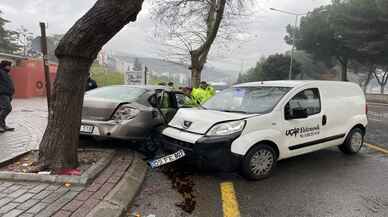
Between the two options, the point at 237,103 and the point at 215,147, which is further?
the point at 237,103

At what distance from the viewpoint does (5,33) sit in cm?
3809

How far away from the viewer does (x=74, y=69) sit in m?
4.00

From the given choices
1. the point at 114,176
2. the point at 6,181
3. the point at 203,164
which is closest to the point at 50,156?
the point at 6,181

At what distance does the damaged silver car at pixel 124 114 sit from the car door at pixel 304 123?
2365 millimetres

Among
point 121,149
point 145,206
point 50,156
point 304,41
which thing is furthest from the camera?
point 304,41

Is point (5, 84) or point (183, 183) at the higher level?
point (5, 84)

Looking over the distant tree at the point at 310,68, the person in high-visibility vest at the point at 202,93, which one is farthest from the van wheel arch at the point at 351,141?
the distant tree at the point at 310,68

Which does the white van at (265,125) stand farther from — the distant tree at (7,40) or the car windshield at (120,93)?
the distant tree at (7,40)

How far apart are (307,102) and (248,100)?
41.4 inches

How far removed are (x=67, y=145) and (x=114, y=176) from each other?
78cm

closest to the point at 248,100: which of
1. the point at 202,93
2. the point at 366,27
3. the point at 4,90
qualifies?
the point at 202,93

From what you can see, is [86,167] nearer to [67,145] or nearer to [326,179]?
[67,145]

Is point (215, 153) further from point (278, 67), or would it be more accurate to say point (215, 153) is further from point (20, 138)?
point (278, 67)

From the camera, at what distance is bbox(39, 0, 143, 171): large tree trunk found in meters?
3.79
